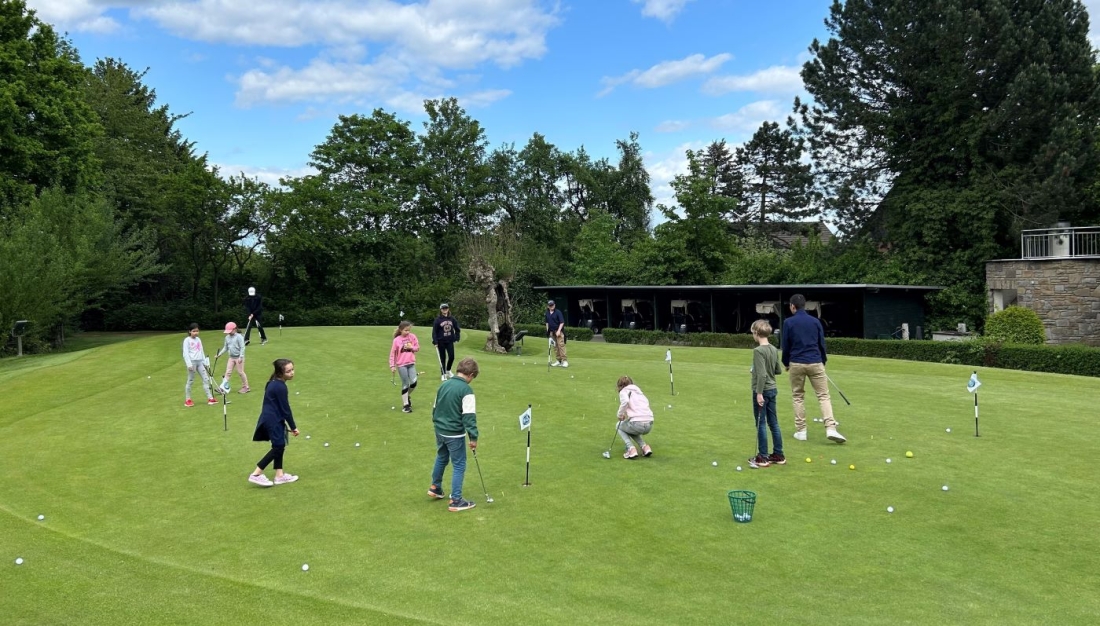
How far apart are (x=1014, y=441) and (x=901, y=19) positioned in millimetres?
35381

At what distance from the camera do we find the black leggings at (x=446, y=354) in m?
18.1

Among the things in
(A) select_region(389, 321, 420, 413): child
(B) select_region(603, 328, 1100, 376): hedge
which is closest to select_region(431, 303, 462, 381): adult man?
(A) select_region(389, 321, 420, 413): child

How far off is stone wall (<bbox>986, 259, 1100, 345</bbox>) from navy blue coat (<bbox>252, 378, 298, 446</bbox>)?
35.1 metres

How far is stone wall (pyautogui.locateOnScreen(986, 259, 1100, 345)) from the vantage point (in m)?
32.7

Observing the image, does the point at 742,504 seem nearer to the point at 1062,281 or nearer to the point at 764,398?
the point at 764,398

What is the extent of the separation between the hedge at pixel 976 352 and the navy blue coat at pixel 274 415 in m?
23.1

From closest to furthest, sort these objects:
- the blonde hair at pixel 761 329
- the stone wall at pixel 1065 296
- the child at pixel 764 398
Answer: the child at pixel 764 398 → the blonde hair at pixel 761 329 → the stone wall at pixel 1065 296

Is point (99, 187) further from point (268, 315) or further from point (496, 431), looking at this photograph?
point (496, 431)

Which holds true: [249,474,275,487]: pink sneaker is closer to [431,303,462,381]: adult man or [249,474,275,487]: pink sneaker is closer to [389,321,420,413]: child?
[389,321,420,413]: child

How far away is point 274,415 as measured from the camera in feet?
34.2

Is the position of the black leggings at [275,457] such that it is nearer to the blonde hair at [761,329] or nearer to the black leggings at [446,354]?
the blonde hair at [761,329]

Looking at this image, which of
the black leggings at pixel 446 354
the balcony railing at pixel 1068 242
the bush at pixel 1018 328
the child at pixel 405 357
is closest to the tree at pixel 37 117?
the black leggings at pixel 446 354

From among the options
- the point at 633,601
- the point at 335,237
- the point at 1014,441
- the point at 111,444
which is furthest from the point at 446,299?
the point at 633,601

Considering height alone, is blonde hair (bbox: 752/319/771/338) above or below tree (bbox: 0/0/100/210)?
below
